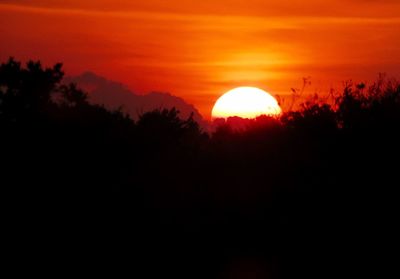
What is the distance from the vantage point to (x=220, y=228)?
84.5 feet

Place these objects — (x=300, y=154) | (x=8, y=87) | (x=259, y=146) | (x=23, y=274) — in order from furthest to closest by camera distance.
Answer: (x=8, y=87) < (x=259, y=146) < (x=300, y=154) < (x=23, y=274)

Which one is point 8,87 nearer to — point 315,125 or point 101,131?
point 101,131

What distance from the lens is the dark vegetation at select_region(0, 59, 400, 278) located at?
24.7m

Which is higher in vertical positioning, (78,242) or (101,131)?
(101,131)

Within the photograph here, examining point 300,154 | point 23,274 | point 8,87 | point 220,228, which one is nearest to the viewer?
point 23,274

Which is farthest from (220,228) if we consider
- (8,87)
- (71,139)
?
(8,87)

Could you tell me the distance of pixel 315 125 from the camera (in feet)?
98.6

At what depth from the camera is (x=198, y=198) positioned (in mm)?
26766

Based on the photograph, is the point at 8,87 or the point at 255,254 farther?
the point at 8,87

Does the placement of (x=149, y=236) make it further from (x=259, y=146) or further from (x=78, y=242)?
(x=259, y=146)

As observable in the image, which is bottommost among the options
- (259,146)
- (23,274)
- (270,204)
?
(23,274)

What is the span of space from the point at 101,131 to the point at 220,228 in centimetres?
554

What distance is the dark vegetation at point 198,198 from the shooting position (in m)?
24.7

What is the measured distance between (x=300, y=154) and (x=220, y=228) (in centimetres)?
381
